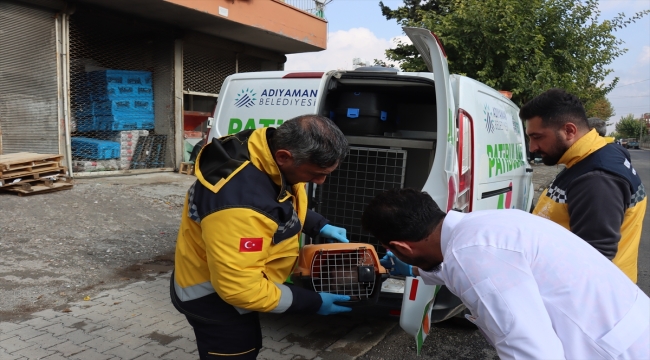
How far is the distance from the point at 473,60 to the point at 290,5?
468 cm

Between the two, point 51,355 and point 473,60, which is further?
point 473,60

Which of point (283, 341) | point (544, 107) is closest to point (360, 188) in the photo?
point (283, 341)

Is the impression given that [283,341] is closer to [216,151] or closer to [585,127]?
[216,151]

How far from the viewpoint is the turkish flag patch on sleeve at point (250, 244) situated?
1760 mm

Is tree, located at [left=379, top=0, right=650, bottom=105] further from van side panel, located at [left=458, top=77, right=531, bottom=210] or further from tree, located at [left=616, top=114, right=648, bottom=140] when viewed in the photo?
tree, located at [left=616, top=114, right=648, bottom=140]

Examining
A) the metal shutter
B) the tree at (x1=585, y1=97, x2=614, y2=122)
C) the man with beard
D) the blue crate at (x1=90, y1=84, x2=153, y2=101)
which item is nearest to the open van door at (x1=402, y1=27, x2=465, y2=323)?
the man with beard

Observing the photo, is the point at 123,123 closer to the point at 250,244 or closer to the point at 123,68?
the point at 123,68

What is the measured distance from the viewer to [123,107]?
10203 mm

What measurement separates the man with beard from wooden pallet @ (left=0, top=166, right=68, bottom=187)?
7.19 meters

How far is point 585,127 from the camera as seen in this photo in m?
2.25

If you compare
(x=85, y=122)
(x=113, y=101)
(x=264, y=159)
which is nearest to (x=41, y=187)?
(x=85, y=122)

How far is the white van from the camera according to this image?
125 inches

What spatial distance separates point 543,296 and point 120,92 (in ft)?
33.5

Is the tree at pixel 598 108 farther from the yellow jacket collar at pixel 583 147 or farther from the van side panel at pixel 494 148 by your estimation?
the yellow jacket collar at pixel 583 147
